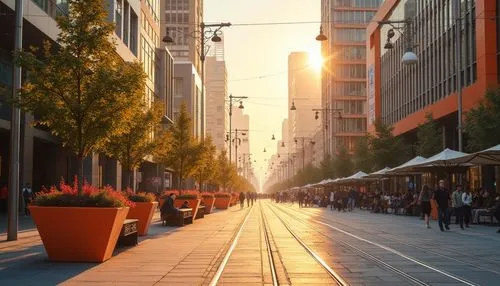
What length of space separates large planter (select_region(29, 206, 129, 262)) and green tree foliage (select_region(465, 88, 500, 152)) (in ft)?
81.1

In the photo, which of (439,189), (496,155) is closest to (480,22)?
(496,155)

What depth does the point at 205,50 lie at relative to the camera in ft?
138

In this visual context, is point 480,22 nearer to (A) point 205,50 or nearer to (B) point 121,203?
(A) point 205,50

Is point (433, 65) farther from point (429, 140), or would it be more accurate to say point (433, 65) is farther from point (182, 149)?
point (182, 149)

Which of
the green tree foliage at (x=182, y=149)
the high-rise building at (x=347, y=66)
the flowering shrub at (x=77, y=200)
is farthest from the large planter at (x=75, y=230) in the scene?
the high-rise building at (x=347, y=66)

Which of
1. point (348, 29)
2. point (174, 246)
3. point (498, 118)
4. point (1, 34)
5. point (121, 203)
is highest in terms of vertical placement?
point (348, 29)

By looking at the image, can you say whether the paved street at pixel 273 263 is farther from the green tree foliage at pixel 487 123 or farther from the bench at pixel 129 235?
the green tree foliage at pixel 487 123

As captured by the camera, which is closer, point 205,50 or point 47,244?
point 47,244

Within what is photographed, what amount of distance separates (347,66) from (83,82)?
114 m

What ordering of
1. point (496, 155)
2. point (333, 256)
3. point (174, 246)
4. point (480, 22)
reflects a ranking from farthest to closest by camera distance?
point (480, 22) < point (496, 155) < point (174, 246) < point (333, 256)

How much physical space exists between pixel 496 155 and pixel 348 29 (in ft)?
333

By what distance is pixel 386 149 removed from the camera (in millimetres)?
56281

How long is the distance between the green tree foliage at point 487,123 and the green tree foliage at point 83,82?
22103 mm

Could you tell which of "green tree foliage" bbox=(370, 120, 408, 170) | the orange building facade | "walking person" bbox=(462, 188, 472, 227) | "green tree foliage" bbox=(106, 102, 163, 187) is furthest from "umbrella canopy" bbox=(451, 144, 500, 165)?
"green tree foliage" bbox=(370, 120, 408, 170)
